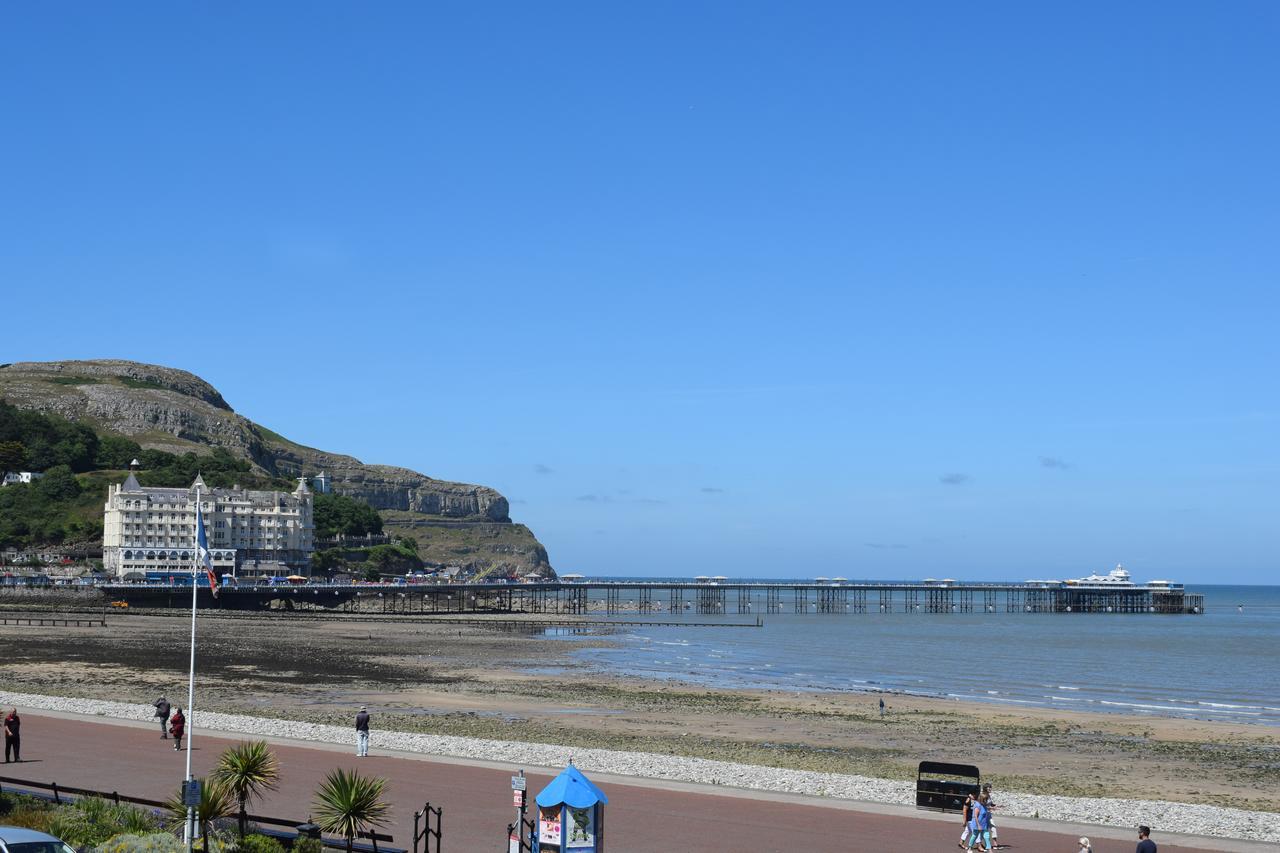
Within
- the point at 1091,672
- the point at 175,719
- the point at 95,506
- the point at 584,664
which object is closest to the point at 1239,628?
the point at 1091,672

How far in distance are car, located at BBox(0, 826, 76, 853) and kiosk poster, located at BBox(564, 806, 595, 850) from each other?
6189 mm

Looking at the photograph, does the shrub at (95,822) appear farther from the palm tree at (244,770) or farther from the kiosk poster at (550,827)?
the kiosk poster at (550,827)

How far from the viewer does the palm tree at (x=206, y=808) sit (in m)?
17.4

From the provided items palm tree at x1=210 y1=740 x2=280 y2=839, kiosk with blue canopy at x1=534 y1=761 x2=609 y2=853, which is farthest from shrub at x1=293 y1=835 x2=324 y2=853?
kiosk with blue canopy at x1=534 y1=761 x2=609 y2=853

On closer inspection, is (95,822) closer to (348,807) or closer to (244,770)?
(244,770)

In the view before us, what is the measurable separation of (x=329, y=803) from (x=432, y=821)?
2991 mm

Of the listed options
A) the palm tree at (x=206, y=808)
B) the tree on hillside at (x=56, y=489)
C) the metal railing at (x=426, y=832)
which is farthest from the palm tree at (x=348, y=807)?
the tree on hillside at (x=56, y=489)

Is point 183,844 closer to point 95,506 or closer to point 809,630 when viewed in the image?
point 809,630

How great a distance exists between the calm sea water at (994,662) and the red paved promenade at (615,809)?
3468 centimetres

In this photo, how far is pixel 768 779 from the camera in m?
26.9

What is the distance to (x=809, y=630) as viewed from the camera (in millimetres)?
119875

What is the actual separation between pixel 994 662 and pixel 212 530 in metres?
135

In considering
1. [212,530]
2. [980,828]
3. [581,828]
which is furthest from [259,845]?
[212,530]

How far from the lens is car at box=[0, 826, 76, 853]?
1478 cm
